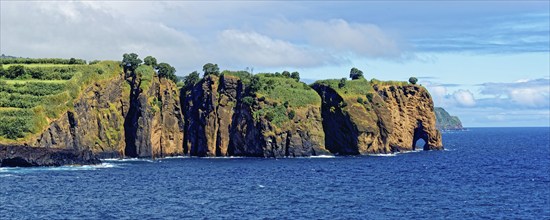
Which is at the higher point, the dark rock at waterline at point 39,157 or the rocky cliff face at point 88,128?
the rocky cliff face at point 88,128

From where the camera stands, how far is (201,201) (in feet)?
362

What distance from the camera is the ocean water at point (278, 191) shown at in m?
99.6

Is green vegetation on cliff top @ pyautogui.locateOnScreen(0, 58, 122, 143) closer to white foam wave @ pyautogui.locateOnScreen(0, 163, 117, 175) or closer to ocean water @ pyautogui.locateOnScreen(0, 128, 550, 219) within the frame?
white foam wave @ pyautogui.locateOnScreen(0, 163, 117, 175)

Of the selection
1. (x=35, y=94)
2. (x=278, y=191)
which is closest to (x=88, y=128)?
(x=35, y=94)

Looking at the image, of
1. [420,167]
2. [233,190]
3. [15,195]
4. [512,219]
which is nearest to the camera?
[512,219]

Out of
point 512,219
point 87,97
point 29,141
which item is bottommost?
point 512,219

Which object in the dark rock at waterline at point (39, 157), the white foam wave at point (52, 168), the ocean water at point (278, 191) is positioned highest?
the dark rock at waterline at point (39, 157)

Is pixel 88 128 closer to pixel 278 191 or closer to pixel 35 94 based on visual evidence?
pixel 35 94

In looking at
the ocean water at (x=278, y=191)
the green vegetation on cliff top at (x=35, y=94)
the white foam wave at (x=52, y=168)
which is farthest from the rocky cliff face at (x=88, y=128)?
the ocean water at (x=278, y=191)

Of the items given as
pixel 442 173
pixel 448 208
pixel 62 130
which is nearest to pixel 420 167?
pixel 442 173

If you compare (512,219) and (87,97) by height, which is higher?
(87,97)

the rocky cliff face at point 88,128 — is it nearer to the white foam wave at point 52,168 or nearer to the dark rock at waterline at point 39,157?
the dark rock at waterline at point 39,157

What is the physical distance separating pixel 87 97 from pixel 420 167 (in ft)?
308

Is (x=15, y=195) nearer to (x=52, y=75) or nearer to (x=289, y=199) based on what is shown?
(x=289, y=199)
